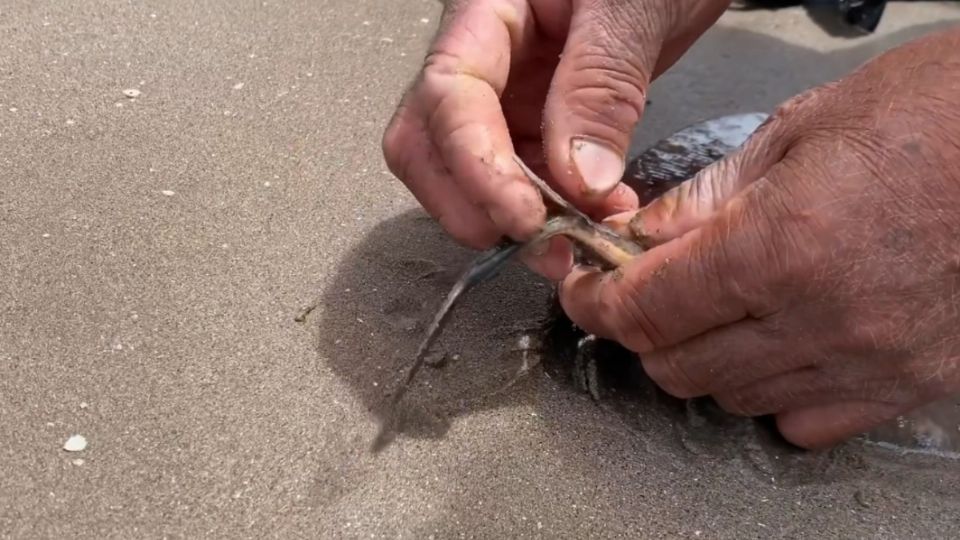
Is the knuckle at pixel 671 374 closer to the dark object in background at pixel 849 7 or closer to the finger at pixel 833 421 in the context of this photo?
the finger at pixel 833 421

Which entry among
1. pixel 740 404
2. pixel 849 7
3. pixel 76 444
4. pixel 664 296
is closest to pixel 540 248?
pixel 664 296

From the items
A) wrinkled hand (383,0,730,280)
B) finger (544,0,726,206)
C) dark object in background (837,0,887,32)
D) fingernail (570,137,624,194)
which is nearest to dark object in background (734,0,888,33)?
dark object in background (837,0,887,32)

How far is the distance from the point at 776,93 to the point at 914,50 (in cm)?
90

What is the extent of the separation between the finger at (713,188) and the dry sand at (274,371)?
0.19m

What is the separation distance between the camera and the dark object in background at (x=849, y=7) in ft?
6.55

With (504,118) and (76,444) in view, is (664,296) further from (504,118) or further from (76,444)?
(76,444)

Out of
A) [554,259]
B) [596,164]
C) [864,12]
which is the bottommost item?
A: [864,12]

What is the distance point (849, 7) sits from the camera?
2004mm

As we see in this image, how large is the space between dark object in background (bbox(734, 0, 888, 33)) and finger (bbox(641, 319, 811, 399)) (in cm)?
128

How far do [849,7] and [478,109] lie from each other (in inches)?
53.6

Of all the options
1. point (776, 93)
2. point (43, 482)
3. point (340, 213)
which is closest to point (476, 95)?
point (340, 213)

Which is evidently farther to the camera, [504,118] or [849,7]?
[849,7]

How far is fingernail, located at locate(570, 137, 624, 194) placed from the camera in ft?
3.15

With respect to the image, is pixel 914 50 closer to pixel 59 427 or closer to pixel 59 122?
pixel 59 427
